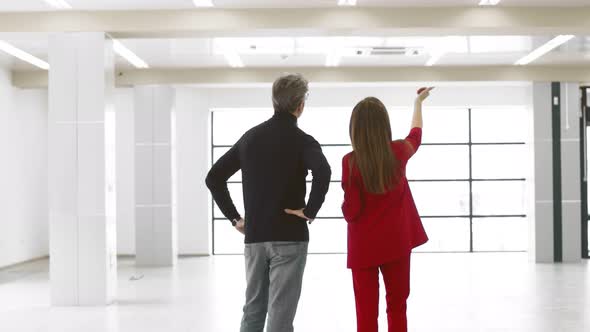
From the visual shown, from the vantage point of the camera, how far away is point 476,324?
877 cm

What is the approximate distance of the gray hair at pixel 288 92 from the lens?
423 centimetres

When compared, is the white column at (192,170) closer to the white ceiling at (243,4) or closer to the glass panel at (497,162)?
the glass panel at (497,162)

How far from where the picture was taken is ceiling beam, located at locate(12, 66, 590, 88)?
16328 mm

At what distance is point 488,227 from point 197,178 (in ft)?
25.3

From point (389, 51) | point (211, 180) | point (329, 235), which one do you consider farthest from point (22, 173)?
point (211, 180)

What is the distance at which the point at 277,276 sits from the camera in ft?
13.5

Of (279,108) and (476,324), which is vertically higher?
(279,108)

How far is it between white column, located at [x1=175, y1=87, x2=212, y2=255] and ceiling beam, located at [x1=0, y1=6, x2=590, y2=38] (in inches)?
342

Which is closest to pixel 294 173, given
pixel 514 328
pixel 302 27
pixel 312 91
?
pixel 514 328

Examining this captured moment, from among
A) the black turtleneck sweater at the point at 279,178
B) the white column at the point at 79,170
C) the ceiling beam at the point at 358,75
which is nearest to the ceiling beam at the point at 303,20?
the white column at the point at 79,170

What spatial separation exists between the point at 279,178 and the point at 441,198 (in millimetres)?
17544

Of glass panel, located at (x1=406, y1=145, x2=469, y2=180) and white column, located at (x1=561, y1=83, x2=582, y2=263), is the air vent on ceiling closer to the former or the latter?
white column, located at (x1=561, y1=83, x2=582, y2=263)

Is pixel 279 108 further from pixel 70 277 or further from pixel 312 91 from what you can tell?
pixel 312 91

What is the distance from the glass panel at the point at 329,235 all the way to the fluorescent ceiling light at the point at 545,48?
7112mm
